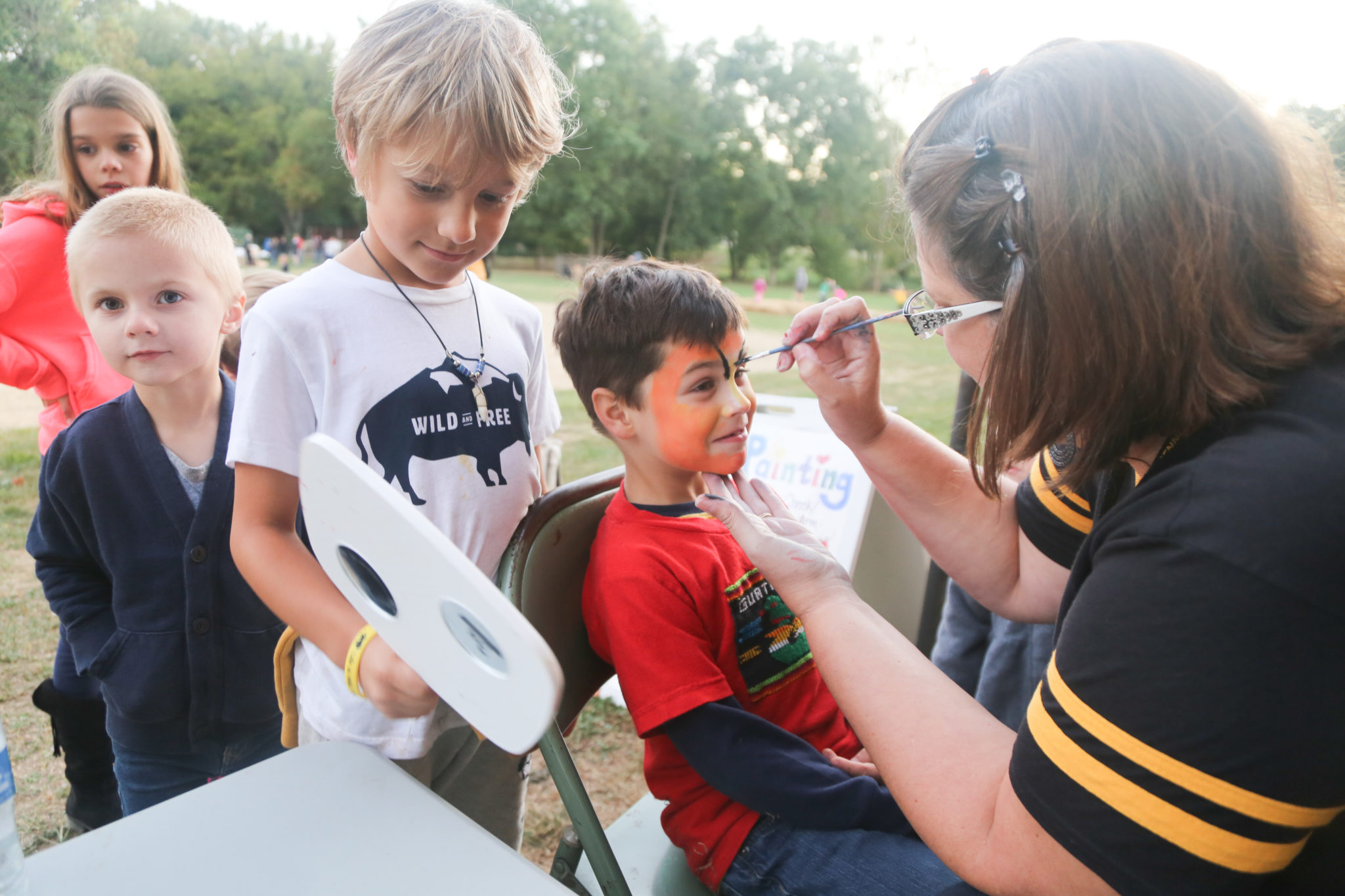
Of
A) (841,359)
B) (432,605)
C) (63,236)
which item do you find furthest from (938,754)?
(63,236)

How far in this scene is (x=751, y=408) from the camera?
57.9 inches

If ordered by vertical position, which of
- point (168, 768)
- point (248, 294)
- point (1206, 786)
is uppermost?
point (1206, 786)

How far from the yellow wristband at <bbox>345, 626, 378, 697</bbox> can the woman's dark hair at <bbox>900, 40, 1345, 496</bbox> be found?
773 millimetres

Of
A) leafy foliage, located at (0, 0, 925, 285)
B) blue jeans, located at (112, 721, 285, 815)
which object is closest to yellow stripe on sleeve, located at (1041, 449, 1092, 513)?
blue jeans, located at (112, 721, 285, 815)

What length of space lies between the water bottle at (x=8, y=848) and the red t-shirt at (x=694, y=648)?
27.5 inches

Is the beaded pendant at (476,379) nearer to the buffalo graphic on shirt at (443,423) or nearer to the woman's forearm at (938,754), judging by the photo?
the buffalo graphic on shirt at (443,423)

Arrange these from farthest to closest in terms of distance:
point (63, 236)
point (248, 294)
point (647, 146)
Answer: point (647, 146) → point (248, 294) → point (63, 236)

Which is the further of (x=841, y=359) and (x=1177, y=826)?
(x=841, y=359)

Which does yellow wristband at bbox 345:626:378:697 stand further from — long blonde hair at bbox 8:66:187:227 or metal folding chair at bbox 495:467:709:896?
long blonde hair at bbox 8:66:187:227

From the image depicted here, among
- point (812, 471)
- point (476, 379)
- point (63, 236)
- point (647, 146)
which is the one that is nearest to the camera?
point (476, 379)

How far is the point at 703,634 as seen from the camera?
1.25 m

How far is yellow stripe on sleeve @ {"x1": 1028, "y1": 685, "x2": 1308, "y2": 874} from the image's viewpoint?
0.69m

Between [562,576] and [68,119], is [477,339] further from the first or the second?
[68,119]

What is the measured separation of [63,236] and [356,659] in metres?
2.03
